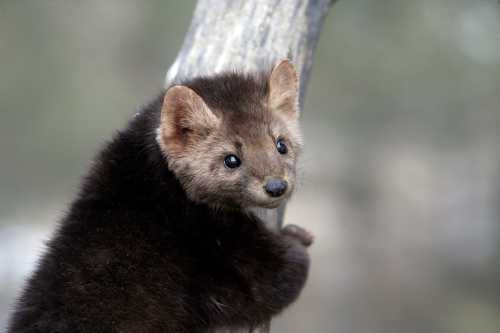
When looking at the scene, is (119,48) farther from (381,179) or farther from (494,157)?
(494,157)

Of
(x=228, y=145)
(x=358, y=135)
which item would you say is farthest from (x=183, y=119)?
(x=358, y=135)

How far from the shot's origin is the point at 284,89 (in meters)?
5.36

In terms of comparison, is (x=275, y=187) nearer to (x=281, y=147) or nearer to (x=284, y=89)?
(x=281, y=147)

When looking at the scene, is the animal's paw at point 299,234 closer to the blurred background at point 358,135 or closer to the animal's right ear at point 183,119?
the animal's right ear at point 183,119

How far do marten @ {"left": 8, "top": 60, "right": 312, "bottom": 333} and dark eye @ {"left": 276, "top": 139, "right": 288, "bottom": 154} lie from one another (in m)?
0.01

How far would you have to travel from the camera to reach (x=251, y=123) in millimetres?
5051

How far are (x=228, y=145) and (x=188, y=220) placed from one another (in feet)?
2.01

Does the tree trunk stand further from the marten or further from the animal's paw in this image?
the marten

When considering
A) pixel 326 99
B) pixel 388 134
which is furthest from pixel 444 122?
pixel 326 99

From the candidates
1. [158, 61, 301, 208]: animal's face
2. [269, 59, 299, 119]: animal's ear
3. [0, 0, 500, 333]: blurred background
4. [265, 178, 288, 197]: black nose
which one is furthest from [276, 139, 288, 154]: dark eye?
[0, 0, 500, 333]: blurred background

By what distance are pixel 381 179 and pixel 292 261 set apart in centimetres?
1001

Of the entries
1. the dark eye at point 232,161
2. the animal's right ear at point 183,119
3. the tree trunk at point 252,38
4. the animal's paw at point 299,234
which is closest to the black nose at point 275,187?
the dark eye at point 232,161

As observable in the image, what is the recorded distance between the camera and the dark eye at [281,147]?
5123mm

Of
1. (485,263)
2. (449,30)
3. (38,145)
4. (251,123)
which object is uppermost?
(449,30)
